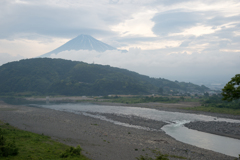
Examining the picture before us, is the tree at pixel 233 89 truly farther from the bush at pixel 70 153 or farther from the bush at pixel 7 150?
the bush at pixel 7 150

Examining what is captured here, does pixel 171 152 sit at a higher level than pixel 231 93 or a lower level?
lower

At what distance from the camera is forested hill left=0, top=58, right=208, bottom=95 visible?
123 m

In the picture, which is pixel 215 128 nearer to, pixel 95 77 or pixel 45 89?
pixel 45 89

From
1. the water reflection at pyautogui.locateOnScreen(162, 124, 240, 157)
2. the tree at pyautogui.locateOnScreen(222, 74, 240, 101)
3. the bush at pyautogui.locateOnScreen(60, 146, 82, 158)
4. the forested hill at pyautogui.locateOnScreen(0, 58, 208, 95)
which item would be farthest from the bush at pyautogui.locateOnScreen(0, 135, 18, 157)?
the forested hill at pyautogui.locateOnScreen(0, 58, 208, 95)

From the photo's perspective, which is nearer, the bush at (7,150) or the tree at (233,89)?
the bush at (7,150)

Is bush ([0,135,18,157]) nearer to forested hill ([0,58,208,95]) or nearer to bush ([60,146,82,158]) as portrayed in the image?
bush ([60,146,82,158])

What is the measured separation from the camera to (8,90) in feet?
391

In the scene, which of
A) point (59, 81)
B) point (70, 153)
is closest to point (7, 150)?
point (70, 153)

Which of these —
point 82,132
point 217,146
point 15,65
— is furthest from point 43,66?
point 217,146

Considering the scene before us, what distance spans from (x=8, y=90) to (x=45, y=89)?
862 inches

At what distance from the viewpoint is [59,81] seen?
132375 millimetres

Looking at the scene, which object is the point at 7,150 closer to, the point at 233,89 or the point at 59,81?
the point at 233,89

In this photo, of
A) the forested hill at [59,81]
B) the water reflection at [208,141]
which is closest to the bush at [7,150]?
the water reflection at [208,141]

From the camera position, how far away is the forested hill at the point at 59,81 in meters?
123
